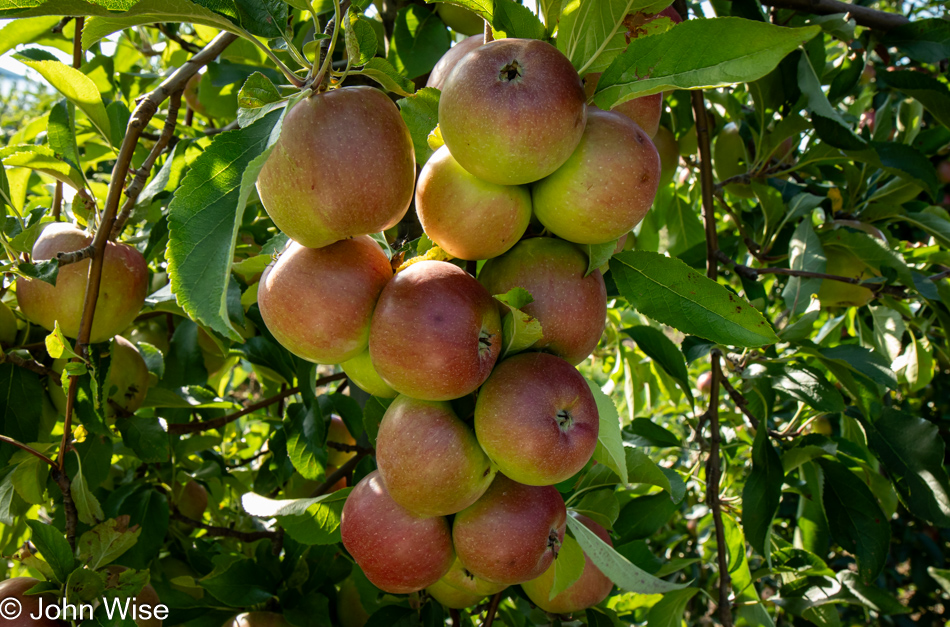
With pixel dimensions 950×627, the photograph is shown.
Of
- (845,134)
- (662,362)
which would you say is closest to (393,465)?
(662,362)

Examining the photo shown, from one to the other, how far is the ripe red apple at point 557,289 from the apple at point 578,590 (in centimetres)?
47

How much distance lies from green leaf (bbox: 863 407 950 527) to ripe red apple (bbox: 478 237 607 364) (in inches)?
51.2

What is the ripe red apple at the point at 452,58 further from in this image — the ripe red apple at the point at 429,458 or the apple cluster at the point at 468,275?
the ripe red apple at the point at 429,458

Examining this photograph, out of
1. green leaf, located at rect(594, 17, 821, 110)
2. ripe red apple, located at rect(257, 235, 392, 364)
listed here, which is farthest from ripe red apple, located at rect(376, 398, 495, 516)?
green leaf, located at rect(594, 17, 821, 110)

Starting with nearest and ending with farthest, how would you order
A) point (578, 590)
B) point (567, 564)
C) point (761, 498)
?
1. point (567, 564)
2. point (578, 590)
3. point (761, 498)

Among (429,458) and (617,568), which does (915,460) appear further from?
(429,458)

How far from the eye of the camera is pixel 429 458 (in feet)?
2.53

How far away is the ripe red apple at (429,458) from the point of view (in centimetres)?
78

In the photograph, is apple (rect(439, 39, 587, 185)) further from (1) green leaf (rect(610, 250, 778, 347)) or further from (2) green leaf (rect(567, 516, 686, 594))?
(2) green leaf (rect(567, 516, 686, 594))

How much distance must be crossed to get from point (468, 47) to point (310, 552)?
47.1 inches

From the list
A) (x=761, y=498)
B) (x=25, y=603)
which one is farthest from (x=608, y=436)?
(x=25, y=603)

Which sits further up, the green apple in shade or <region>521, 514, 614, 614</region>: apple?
the green apple in shade

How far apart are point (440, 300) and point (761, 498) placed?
3.77ft

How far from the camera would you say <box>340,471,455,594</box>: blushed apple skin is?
90cm
